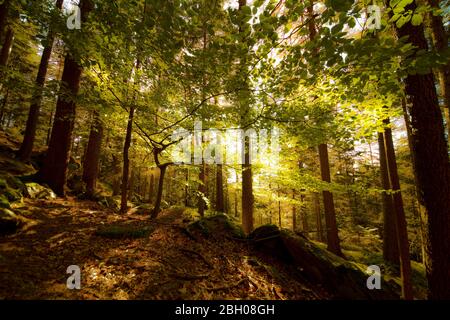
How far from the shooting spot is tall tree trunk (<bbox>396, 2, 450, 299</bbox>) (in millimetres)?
3521

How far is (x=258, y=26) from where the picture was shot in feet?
9.88

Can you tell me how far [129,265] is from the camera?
14.3ft

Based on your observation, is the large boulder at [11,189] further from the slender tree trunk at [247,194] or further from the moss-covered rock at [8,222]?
the slender tree trunk at [247,194]

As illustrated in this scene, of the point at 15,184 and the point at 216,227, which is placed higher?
the point at 15,184

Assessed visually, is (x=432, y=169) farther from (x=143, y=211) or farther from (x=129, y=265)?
(x=143, y=211)

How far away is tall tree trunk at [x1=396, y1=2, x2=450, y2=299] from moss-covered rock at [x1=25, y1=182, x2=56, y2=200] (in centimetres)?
1034

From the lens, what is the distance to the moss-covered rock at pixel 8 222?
4.53 meters

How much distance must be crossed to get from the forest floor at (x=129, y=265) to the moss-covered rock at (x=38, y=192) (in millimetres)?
522

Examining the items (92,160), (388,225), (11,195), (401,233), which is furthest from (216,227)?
(388,225)

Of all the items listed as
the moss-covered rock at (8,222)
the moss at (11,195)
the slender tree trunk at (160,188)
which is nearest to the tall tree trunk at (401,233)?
the slender tree trunk at (160,188)

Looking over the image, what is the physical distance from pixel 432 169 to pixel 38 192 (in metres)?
10.7

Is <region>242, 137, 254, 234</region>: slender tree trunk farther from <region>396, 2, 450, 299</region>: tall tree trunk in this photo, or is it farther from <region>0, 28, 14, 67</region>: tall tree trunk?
<region>0, 28, 14, 67</region>: tall tree trunk

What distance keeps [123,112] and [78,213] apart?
3744 mm

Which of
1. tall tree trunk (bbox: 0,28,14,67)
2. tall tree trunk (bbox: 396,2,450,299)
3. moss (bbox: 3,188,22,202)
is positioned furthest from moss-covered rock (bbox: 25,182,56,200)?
tall tree trunk (bbox: 396,2,450,299)
